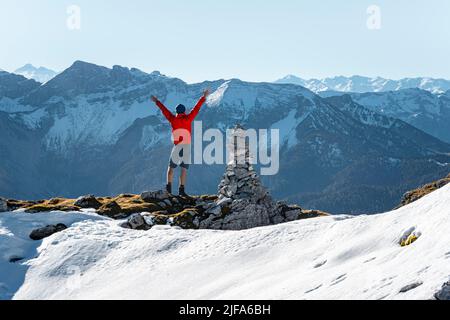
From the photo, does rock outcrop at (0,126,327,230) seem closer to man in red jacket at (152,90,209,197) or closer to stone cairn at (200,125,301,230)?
stone cairn at (200,125,301,230)

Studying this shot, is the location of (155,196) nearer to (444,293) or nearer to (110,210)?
(110,210)

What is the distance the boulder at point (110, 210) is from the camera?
3781 cm

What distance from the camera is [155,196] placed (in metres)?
43.0

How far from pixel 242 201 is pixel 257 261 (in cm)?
2012

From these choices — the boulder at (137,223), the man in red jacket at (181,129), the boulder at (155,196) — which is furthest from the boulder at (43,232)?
the boulder at (155,196)

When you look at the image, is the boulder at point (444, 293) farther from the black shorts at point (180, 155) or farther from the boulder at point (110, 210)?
the boulder at point (110, 210)

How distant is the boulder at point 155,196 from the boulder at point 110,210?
132 inches

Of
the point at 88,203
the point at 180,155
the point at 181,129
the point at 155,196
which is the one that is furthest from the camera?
the point at 155,196

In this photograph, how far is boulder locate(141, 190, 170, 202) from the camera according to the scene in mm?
42438

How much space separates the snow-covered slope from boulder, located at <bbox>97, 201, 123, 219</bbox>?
27.7 ft

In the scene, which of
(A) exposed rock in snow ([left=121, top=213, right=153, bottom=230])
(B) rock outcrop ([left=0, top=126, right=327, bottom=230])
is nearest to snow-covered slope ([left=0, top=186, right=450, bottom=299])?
(A) exposed rock in snow ([left=121, top=213, right=153, bottom=230])

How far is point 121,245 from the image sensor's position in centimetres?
2559

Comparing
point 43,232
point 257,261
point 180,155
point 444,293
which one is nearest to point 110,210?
point 180,155

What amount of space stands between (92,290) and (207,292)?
545cm
